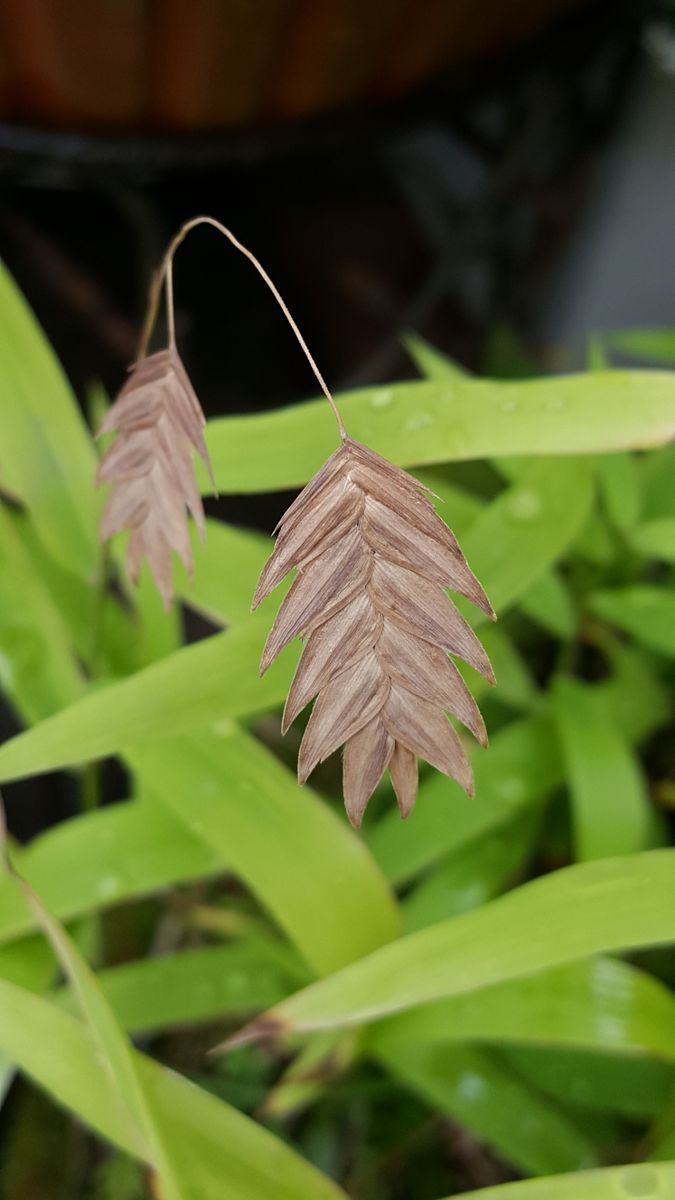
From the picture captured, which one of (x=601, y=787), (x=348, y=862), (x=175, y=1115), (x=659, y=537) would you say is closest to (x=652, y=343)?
(x=659, y=537)

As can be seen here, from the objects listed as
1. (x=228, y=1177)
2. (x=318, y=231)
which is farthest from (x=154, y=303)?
(x=318, y=231)

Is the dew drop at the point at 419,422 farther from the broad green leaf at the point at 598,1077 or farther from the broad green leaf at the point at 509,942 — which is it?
the broad green leaf at the point at 598,1077

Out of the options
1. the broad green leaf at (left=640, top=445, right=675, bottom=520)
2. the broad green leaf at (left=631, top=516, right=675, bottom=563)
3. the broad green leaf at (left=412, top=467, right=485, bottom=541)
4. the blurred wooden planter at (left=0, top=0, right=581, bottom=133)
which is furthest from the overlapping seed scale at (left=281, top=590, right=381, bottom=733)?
the blurred wooden planter at (left=0, top=0, right=581, bottom=133)

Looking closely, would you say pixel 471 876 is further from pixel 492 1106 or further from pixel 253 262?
pixel 253 262

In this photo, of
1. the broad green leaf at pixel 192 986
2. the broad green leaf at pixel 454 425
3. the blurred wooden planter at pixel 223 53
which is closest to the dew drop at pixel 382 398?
the broad green leaf at pixel 454 425

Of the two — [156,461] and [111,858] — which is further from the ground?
[156,461]
